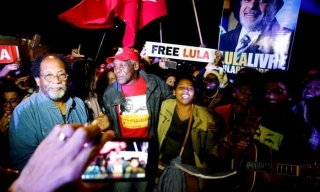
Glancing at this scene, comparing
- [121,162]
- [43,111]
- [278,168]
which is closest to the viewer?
[121,162]

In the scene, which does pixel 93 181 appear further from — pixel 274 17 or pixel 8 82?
pixel 274 17

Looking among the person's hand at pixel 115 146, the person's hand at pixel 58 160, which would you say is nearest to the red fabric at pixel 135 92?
the person's hand at pixel 115 146

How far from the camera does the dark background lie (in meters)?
9.27

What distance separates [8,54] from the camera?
17.3 ft

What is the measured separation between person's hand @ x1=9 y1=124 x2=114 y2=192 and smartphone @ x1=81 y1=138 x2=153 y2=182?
1.52 ft

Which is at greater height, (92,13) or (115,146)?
(92,13)

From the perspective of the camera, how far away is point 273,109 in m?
4.23

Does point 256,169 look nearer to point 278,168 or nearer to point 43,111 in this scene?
point 278,168

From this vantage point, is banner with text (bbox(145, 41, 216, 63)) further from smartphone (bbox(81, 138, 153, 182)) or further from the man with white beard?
smartphone (bbox(81, 138, 153, 182))

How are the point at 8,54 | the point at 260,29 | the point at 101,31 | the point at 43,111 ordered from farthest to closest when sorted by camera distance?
the point at 101,31
the point at 260,29
the point at 8,54
the point at 43,111

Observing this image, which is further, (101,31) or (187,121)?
(101,31)

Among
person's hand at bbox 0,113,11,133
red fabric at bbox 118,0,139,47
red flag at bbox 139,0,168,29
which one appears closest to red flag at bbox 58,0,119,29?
red fabric at bbox 118,0,139,47

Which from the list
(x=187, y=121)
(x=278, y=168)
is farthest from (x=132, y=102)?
(x=278, y=168)

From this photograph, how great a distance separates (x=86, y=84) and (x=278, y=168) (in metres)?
4.07
